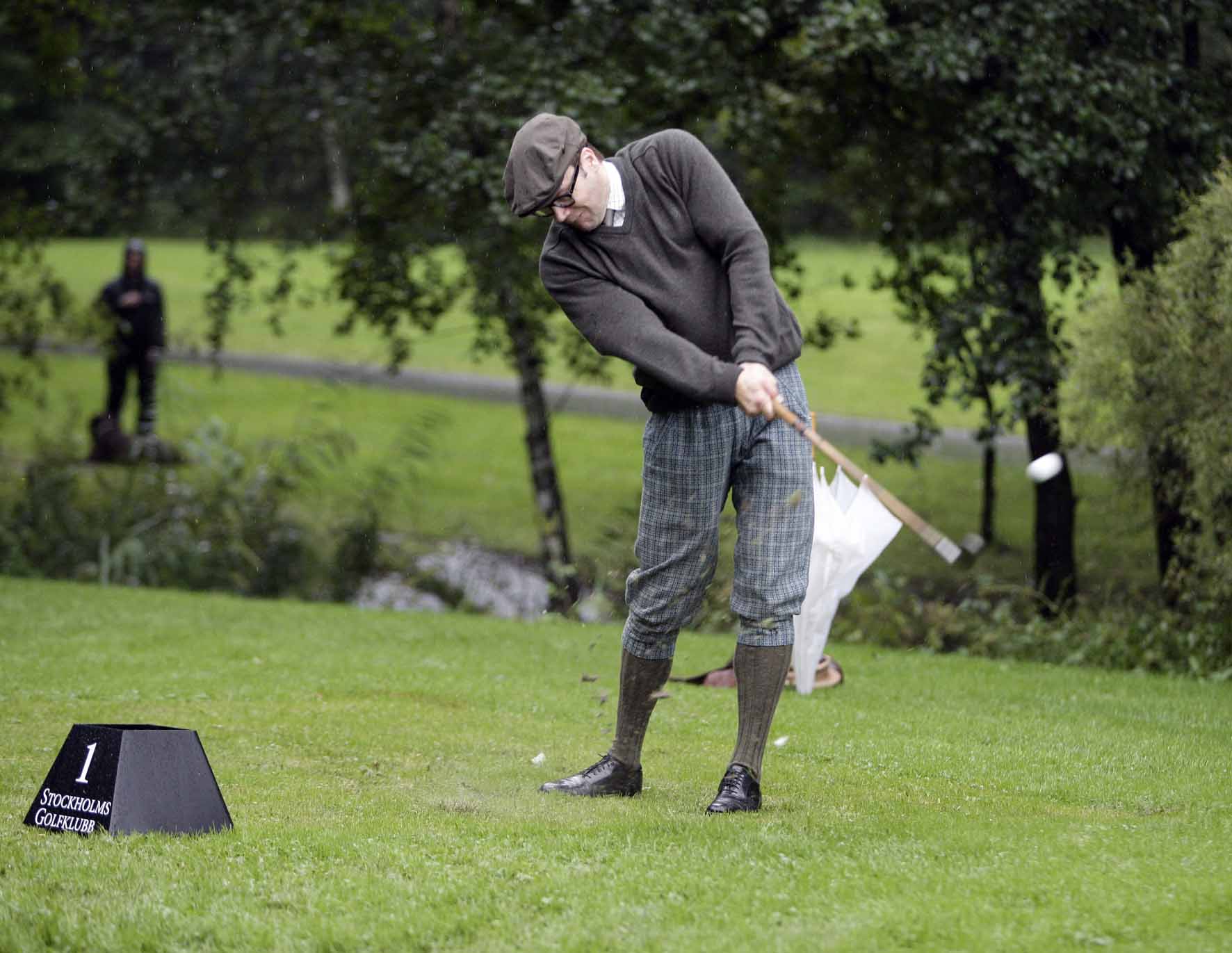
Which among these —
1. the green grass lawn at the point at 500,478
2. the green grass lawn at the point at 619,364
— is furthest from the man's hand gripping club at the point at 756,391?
the green grass lawn at the point at 619,364

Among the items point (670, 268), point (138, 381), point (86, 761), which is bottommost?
point (86, 761)

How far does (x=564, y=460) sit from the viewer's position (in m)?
19.6

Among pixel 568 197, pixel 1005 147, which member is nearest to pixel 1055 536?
pixel 1005 147

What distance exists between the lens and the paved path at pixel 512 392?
57.8 feet

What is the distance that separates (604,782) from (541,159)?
202 cm

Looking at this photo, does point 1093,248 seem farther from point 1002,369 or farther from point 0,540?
point 0,540

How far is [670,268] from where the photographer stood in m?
4.85

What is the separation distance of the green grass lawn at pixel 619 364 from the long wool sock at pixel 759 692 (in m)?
7.54

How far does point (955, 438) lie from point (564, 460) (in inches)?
193

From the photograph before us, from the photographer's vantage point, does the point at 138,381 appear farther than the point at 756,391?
Yes

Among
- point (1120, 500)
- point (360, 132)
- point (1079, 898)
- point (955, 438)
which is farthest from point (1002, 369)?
point (955, 438)

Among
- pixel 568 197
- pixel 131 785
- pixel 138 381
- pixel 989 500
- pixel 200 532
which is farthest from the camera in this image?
pixel 138 381

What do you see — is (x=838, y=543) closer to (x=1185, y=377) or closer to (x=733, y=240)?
(x=733, y=240)

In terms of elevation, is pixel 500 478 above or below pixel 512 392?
below
